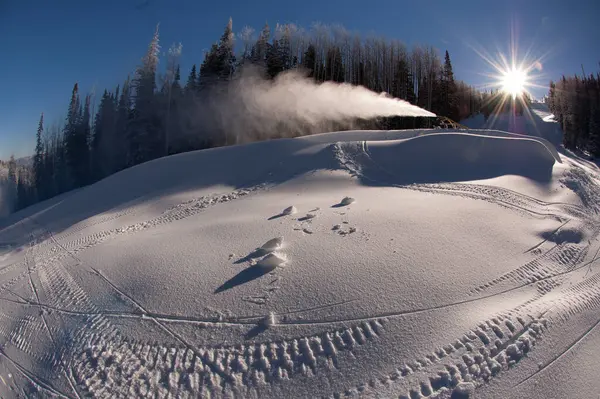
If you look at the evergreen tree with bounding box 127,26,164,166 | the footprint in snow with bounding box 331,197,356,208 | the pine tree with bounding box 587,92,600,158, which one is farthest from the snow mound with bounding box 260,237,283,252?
the pine tree with bounding box 587,92,600,158

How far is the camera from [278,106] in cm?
2381

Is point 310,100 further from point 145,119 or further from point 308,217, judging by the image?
point 308,217

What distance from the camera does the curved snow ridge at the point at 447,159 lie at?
914cm

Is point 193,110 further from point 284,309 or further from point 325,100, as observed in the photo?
point 284,309

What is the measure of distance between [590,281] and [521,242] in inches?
39.0

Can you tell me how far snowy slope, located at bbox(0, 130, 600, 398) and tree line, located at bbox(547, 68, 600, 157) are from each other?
1190 inches

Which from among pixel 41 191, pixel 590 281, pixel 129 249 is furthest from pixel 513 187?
pixel 41 191

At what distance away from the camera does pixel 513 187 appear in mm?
7805

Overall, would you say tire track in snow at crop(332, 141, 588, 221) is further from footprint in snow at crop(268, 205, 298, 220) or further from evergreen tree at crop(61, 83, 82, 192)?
evergreen tree at crop(61, 83, 82, 192)

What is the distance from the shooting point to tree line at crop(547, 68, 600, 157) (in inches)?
1149

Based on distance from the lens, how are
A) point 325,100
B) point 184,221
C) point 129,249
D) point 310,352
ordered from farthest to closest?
point 325,100, point 184,221, point 129,249, point 310,352

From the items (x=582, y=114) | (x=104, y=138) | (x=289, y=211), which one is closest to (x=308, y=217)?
(x=289, y=211)

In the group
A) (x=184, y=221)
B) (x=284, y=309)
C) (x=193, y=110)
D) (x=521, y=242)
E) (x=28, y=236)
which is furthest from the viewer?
(x=193, y=110)

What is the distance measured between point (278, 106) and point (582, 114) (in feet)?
113
